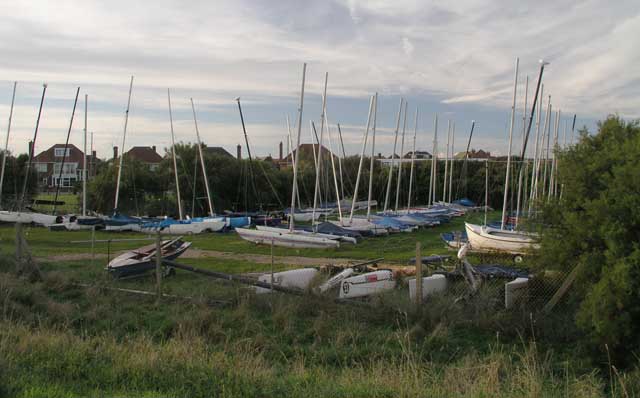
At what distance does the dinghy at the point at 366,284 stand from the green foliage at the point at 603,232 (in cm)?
461

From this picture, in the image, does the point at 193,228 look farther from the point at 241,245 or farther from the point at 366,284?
the point at 366,284

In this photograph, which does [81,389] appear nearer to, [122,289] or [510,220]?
[122,289]

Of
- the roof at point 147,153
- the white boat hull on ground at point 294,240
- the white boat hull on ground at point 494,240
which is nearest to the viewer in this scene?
the white boat hull on ground at point 494,240

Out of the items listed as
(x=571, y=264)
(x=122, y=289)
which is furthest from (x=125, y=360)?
(x=571, y=264)

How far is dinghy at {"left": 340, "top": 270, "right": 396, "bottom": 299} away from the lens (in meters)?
13.6

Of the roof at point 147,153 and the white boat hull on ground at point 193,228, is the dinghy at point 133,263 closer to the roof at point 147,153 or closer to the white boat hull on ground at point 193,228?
the white boat hull on ground at point 193,228

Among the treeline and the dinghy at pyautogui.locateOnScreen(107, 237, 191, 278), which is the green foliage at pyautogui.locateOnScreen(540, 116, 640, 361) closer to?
the dinghy at pyautogui.locateOnScreen(107, 237, 191, 278)

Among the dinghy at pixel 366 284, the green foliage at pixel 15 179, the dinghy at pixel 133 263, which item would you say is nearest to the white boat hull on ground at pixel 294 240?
the dinghy at pixel 133 263

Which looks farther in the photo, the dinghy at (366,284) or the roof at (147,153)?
the roof at (147,153)

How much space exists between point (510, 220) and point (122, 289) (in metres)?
26.1

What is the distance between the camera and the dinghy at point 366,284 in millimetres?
13562

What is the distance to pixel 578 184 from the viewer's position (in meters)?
9.86

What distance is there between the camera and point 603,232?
8.92 metres

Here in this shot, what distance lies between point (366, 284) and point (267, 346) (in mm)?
5279
